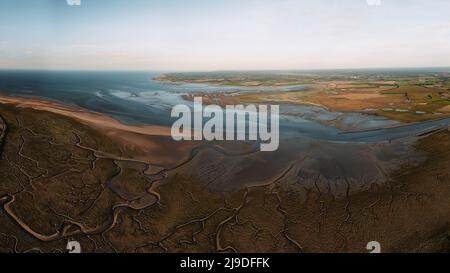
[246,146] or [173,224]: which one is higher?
[246,146]

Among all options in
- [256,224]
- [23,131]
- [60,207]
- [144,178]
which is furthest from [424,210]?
[23,131]

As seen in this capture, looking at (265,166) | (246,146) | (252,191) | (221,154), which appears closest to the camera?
(252,191)

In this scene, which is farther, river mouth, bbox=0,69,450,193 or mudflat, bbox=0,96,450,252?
river mouth, bbox=0,69,450,193

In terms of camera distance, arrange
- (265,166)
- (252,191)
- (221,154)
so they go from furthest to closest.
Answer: (221,154) < (265,166) < (252,191)

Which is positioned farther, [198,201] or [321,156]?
[321,156]

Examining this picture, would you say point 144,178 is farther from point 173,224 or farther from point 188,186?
point 173,224

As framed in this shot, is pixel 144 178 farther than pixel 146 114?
No

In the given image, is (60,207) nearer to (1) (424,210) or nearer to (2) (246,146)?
(2) (246,146)

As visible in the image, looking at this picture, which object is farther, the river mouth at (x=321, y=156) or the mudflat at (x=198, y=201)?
the river mouth at (x=321, y=156)

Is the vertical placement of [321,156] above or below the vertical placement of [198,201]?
above

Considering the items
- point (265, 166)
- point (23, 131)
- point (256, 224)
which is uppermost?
point (23, 131)
